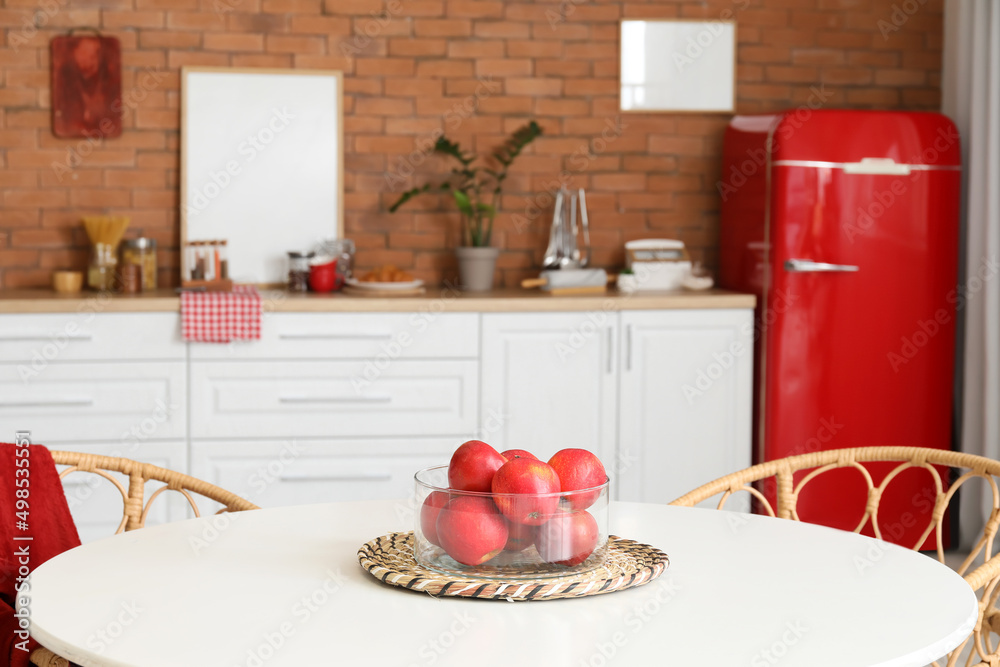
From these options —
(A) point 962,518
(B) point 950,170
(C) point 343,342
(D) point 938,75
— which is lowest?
(A) point 962,518

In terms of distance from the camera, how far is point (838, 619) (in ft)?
3.61

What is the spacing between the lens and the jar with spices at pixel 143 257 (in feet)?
11.9

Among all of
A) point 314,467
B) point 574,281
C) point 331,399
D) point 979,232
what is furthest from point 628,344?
point 979,232

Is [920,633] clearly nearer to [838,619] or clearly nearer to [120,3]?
[838,619]

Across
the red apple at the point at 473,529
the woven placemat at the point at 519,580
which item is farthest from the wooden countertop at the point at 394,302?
the red apple at the point at 473,529

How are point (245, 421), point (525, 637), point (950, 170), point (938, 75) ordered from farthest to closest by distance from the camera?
point (938, 75)
point (950, 170)
point (245, 421)
point (525, 637)

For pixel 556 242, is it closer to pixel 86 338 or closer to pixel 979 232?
pixel 979 232

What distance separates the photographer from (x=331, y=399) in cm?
333

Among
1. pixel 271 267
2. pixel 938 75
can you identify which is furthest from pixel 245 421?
pixel 938 75

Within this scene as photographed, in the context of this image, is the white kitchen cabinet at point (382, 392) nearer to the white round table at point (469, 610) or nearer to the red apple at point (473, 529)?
the white round table at point (469, 610)

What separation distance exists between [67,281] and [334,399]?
3.50 feet

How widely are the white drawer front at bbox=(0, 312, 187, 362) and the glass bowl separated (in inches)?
89.2

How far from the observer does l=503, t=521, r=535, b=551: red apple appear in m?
1.14

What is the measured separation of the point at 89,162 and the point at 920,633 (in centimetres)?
341
